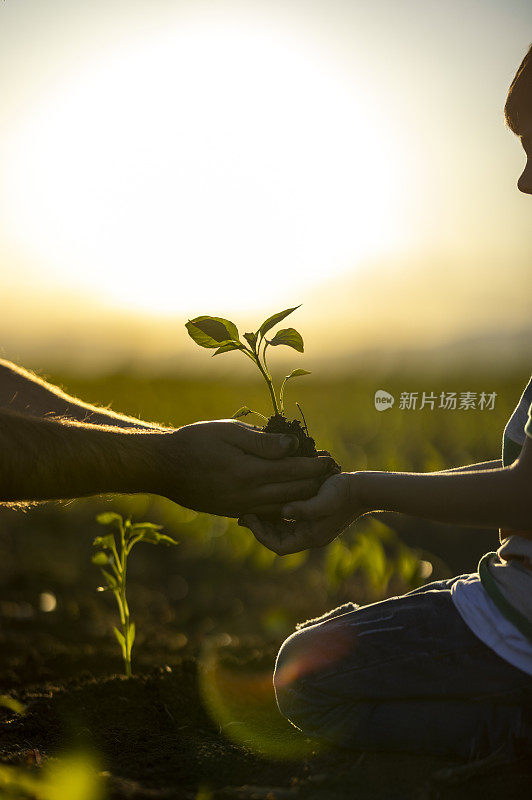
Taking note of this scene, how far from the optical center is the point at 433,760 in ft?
6.77

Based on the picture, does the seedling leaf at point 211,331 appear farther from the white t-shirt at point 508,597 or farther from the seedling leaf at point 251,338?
the white t-shirt at point 508,597

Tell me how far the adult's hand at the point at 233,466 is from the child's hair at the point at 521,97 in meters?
1.21

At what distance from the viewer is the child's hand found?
2.21 meters

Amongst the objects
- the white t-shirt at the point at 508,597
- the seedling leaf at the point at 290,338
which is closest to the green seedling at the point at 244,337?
the seedling leaf at the point at 290,338

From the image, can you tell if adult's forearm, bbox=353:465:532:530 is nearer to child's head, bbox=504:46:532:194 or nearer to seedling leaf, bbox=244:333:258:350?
seedling leaf, bbox=244:333:258:350

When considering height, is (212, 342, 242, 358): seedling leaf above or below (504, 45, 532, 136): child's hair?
below

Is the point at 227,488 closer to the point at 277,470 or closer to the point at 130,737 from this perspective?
the point at 277,470

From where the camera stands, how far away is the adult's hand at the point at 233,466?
2.37m

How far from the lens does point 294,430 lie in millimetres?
2516

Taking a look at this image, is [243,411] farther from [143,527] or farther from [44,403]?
[44,403]

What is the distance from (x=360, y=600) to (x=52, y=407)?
207cm

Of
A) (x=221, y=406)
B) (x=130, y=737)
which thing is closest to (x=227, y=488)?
(x=130, y=737)

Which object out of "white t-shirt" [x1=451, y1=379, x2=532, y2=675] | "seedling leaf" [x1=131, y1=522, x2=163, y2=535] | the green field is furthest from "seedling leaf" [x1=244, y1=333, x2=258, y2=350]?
the green field

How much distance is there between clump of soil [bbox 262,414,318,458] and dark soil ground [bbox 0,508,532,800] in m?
0.94
